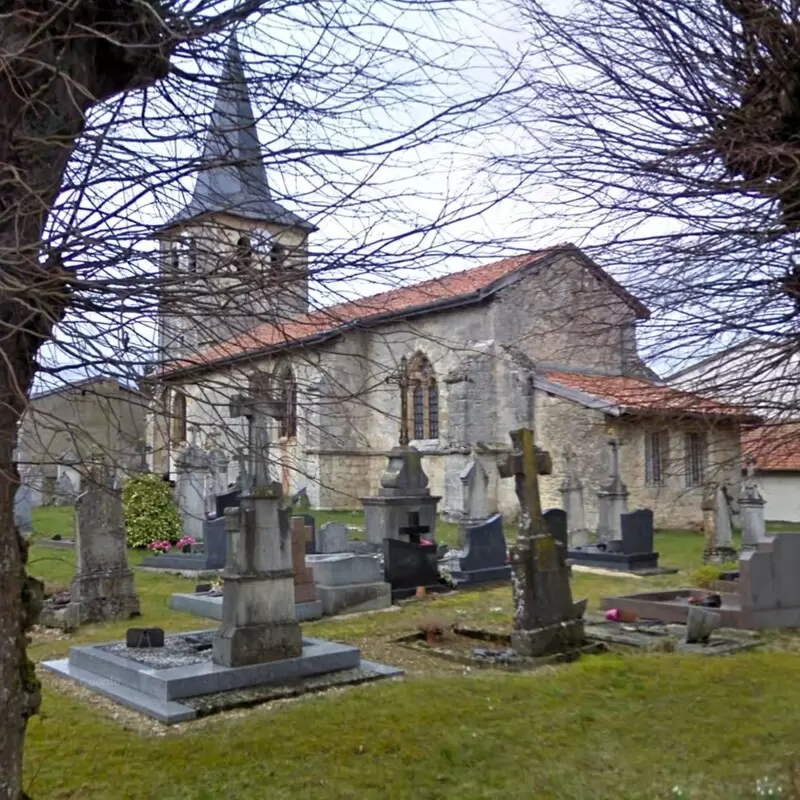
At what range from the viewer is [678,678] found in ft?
21.6

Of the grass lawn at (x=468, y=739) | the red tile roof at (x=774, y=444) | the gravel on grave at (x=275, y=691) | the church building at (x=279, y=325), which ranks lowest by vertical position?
the grass lawn at (x=468, y=739)

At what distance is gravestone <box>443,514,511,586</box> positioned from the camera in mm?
11844

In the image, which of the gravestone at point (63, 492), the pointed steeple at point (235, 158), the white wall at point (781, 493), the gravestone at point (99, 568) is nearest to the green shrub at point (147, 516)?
the gravestone at point (63, 492)

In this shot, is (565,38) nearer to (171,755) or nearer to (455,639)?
(171,755)

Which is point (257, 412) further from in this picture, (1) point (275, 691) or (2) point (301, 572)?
(2) point (301, 572)

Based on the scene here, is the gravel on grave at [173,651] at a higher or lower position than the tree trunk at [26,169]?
lower

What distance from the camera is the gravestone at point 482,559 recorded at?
1184 centimetres

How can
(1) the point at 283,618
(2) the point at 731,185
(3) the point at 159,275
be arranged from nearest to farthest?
(3) the point at 159,275
(2) the point at 731,185
(1) the point at 283,618

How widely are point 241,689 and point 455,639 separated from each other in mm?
2647

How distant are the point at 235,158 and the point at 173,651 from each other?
16.7ft

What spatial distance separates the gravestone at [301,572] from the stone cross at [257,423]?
2.39 m

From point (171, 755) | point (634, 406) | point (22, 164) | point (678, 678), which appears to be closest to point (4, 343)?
point (22, 164)

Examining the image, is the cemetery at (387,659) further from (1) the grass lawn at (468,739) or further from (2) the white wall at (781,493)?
(2) the white wall at (781,493)

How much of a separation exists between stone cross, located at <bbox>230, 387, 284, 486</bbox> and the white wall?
22317mm
